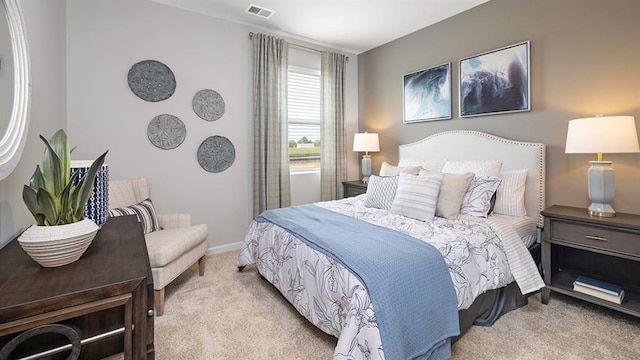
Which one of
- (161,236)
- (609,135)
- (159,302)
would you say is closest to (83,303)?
(159,302)

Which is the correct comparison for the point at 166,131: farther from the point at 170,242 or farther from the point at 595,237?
the point at 595,237

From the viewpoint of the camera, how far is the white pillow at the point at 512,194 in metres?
2.58

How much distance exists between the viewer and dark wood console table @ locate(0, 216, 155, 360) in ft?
2.52

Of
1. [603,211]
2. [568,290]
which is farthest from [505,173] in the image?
[568,290]

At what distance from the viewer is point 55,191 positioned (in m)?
1.04

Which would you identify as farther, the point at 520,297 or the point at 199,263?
the point at 199,263

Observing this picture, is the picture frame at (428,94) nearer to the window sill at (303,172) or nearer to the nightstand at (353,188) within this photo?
the nightstand at (353,188)

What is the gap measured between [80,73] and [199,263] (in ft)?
6.76

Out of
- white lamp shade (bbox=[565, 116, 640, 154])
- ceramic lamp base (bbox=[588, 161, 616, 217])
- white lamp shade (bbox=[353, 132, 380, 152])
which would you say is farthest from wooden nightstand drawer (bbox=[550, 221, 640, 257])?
white lamp shade (bbox=[353, 132, 380, 152])

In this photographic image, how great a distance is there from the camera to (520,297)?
2285mm

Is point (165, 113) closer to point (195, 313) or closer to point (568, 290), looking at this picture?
point (195, 313)

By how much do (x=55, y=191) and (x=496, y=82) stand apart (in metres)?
3.45

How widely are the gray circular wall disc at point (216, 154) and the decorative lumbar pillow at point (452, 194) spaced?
2.36 metres

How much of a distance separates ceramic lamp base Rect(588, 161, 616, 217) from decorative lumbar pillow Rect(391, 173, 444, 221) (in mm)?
1041
